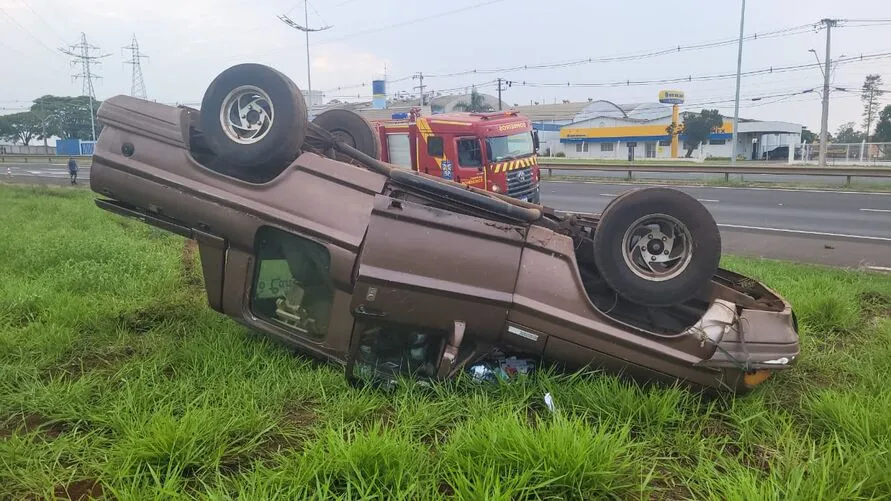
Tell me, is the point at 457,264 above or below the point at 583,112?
below

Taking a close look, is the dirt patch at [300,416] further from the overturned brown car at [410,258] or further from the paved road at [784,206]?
the paved road at [784,206]

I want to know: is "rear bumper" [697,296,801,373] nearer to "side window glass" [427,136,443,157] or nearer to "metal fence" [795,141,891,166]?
"side window glass" [427,136,443,157]

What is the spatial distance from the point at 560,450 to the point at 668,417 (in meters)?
0.84

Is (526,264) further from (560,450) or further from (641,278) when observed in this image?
(560,450)

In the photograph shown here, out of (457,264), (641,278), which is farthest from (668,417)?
(457,264)

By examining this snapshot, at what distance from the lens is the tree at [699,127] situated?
51344 mm

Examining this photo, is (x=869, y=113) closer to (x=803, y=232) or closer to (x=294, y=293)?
(x=803, y=232)

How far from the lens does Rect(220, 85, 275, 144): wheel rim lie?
3549 millimetres

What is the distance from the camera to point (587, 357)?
307 centimetres

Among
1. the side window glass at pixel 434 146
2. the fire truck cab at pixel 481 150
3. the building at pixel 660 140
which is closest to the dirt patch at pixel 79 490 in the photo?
the fire truck cab at pixel 481 150

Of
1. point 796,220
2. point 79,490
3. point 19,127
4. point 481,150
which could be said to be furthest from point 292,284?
point 19,127

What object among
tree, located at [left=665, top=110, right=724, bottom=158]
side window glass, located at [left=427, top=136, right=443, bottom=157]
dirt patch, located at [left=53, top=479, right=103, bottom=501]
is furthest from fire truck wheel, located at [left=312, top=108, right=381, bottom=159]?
tree, located at [left=665, top=110, right=724, bottom=158]

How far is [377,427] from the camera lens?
247cm

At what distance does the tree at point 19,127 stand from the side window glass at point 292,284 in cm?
9604
